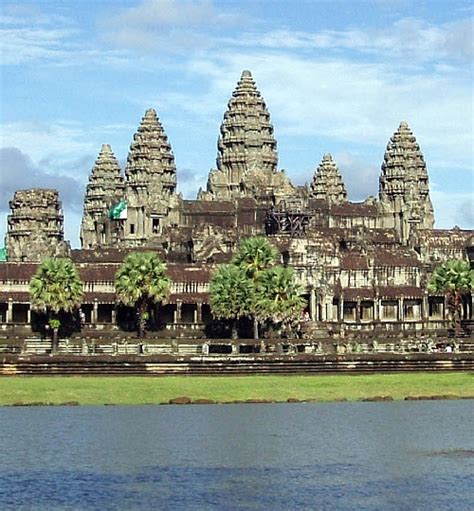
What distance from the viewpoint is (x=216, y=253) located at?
168375 millimetres

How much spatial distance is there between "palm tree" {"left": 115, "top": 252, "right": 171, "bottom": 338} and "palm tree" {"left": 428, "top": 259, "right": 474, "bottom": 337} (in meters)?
24.3

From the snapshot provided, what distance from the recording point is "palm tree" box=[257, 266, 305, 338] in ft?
458

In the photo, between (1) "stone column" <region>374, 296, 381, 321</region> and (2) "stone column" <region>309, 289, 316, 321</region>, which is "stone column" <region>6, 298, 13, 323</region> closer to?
(2) "stone column" <region>309, 289, 316, 321</region>

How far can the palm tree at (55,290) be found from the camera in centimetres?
14025

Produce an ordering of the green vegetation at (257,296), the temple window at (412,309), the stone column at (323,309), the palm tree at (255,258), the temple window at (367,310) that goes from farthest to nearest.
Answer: the temple window at (412,309) < the temple window at (367,310) < the stone column at (323,309) < the palm tree at (255,258) < the green vegetation at (257,296)

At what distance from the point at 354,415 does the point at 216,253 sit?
7503 centimetres

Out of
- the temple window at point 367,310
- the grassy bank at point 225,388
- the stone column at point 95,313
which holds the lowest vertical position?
the grassy bank at point 225,388

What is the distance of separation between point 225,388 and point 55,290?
3560 cm

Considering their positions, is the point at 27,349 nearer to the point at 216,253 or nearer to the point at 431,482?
the point at 216,253

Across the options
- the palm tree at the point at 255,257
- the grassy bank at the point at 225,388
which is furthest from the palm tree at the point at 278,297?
the grassy bank at the point at 225,388

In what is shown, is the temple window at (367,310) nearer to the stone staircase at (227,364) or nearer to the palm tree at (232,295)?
the palm tree at (232,295)

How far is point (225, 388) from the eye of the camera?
10862 centimetres

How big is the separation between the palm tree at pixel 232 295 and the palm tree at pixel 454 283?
19286 mm

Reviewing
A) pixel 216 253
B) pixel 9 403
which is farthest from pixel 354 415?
pixel 216 253
